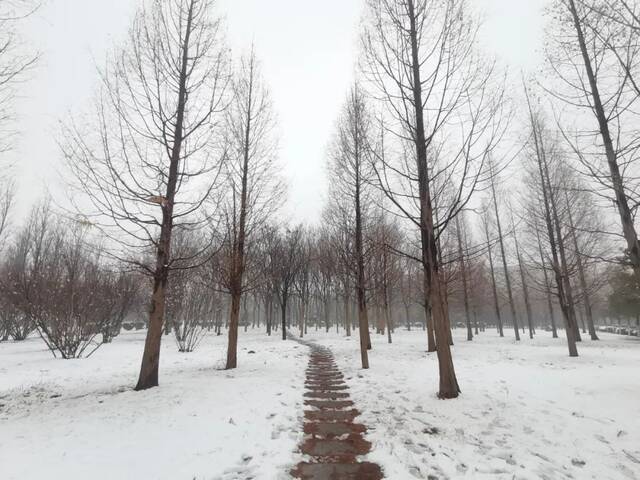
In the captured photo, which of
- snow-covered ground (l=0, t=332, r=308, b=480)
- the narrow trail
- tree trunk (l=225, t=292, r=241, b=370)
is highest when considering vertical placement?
tree trunk (l=225, t=292, r=241, b=370)

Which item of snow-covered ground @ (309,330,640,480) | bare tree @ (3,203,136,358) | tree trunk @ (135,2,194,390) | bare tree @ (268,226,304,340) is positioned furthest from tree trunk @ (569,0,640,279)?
bare tree @ (268,226,304,340)

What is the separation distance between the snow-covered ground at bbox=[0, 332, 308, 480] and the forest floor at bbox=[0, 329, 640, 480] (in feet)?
0.07

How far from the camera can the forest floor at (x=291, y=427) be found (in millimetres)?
3137

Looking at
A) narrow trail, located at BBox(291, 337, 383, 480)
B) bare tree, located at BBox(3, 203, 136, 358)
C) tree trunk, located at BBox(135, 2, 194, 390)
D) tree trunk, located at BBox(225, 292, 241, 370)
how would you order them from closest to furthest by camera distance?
narrow trail, located at BBox(291, 337, 383, 480), tree trunk, located at BBox(135, 2, 194, 390), tree trunk, located at BBox(225, 292, 241, 370), bare tree, located at BBox(3, 203, 136, 358)

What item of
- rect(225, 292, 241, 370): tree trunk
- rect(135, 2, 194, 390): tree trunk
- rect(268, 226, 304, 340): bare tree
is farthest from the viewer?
rect(268, 226, 304, 340): bare tree

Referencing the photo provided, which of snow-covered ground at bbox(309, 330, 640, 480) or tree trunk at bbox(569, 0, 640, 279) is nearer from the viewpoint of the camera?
snow-covered ground at bbox(309, 330, 640, 480)

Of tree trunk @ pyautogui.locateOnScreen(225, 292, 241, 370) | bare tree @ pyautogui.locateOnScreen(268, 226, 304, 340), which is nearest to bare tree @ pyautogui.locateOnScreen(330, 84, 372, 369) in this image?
tree trunk @ pyautogui.locateOnScreen(225, 292, 241, 370)

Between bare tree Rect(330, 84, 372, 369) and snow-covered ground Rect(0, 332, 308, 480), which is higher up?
bare tree Rect(330, 84, 372, 369)

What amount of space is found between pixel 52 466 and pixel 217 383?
3839mm

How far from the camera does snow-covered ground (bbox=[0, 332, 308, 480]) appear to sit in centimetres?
313

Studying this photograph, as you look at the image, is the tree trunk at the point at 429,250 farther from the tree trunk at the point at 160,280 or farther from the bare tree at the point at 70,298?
the bare tree at the point at 70,298

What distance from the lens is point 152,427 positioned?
4246mm

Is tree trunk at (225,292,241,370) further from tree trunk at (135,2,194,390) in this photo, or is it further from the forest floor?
tree trunk at (135,2,194,390)

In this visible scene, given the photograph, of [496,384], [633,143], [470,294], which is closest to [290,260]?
[470,294]
